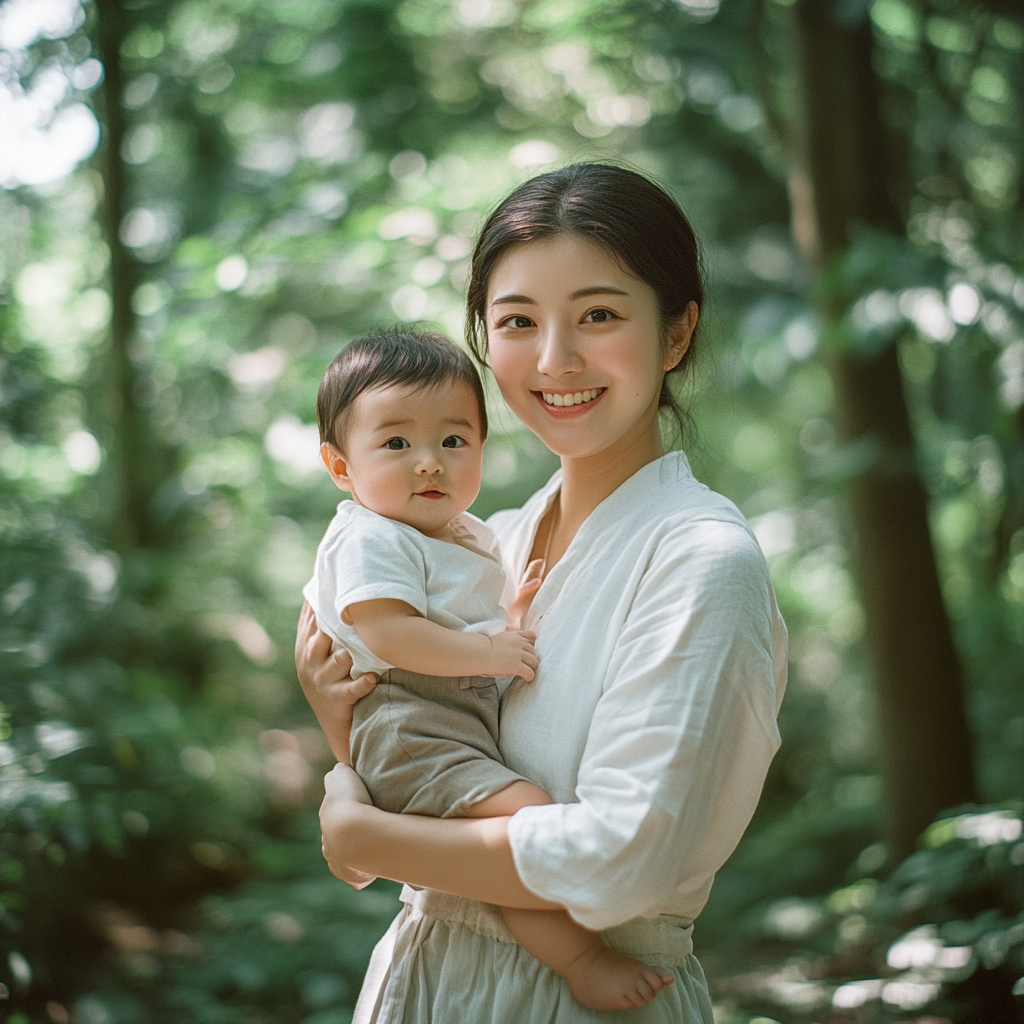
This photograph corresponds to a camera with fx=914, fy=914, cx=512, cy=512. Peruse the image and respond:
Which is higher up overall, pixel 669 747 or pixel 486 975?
pixel 669 747

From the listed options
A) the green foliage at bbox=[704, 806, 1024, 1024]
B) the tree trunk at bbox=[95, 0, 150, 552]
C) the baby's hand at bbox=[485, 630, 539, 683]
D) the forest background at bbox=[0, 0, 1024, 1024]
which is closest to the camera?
the baby's hand at bbox=[485, 630, 539, 683]

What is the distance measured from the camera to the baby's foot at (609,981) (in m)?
1.17

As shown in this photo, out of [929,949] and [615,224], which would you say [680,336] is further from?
[929,949]

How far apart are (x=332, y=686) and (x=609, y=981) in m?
0.56

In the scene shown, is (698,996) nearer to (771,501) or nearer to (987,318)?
(987,318)

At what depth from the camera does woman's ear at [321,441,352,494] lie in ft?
4.90

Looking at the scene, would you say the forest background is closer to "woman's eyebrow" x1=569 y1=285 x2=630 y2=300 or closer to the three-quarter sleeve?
"woman's eyebrow" x1=569 y1=285 x2=630 y2=300

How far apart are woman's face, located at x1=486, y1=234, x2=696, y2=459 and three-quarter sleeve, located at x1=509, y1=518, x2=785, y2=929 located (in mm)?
282

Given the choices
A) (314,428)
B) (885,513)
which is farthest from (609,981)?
(885,513)

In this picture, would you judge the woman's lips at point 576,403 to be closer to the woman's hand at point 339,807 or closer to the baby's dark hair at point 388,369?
→ the baby's dark hair at point 388,369

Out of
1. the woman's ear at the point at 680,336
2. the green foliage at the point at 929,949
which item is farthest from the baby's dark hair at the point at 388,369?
the green foliage at the point at 929,949

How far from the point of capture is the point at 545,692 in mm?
1286

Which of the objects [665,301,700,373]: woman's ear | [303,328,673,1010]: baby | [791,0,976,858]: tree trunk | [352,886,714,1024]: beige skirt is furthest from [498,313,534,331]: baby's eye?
[791,0,976,858]: tree trunk

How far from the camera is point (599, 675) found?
1230 millimetres
